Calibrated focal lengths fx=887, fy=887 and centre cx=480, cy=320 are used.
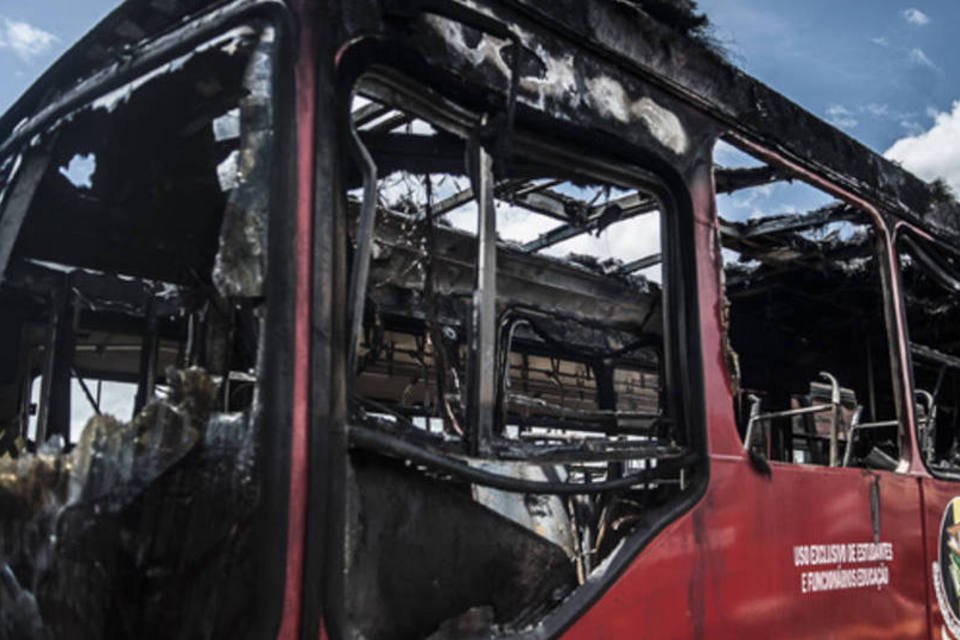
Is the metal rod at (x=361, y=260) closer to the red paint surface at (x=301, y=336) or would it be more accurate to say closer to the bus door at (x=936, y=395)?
the red paint surface at (x=301, y=336)

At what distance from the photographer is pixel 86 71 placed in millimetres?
2178

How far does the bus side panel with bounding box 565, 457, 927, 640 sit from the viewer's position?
210cm

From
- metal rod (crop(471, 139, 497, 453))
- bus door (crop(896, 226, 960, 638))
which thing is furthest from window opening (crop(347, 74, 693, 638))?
bus door (crop(896, 226, 960, 638))

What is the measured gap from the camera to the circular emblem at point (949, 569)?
3.21 meters

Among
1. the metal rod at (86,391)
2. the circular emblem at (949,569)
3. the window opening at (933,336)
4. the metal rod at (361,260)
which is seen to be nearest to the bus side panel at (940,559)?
the circular emblem at (949,569)

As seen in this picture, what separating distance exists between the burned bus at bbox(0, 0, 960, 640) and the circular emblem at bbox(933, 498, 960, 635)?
0.01m

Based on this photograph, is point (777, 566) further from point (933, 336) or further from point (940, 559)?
point (933, 336)

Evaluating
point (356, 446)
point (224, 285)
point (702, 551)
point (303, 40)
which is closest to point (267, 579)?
point (356, 446)

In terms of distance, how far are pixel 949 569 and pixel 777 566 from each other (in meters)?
1.28

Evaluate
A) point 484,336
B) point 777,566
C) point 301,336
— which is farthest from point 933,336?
point 301,336

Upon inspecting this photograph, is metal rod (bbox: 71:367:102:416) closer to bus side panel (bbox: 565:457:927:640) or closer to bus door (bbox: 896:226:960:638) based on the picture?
bus side panel (bbox: 565:457:927:640)

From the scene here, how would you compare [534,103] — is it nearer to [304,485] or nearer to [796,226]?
[304,485]

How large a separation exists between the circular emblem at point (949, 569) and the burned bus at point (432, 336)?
15 millimetres

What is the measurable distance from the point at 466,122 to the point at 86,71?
0.97 metres
